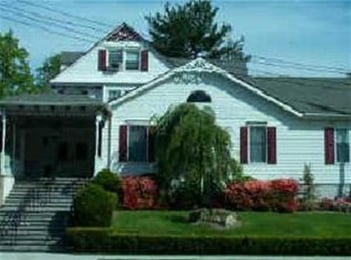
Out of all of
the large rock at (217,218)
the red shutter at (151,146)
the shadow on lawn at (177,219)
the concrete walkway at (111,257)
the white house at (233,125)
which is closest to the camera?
the concrete walkway at (111,257)

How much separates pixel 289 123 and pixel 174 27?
39.3 metres

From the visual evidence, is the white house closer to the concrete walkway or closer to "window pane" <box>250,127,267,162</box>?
"window pane" <box>250,127,267,162</box>

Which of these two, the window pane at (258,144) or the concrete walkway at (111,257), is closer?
→ the concrete walkway at (111,257)

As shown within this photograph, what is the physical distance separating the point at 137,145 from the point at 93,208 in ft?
30.3

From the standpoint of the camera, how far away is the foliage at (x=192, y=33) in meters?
73.6

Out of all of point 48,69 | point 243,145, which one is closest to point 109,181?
point 243,145

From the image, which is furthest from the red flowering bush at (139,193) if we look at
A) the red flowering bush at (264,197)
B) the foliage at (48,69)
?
the foliage at (48,69)

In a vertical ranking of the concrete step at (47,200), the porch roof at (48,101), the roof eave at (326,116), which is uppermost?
the porch roof at (48,101)

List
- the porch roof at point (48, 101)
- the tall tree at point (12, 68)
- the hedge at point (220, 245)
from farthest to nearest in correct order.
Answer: the tall tree at point (12, 68) → the porch roof at point (48, 101) → the hedge at point (220, 245)

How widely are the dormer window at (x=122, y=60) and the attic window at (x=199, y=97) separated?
14.8 meters

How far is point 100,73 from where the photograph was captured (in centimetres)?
5066

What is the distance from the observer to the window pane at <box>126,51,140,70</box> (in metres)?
50.6

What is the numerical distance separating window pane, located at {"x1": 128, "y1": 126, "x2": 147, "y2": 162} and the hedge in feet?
34.0

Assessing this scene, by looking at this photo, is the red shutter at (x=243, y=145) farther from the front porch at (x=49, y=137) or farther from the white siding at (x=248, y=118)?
the front porch at (x=49, y=137)
